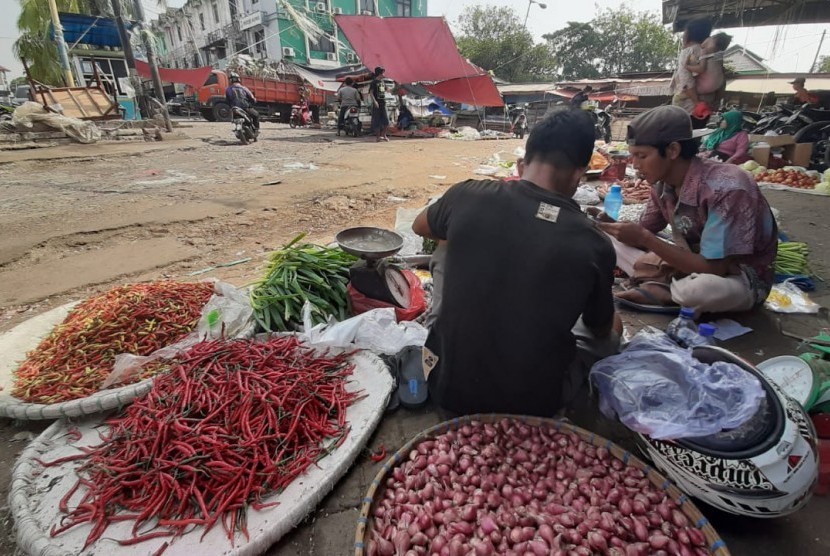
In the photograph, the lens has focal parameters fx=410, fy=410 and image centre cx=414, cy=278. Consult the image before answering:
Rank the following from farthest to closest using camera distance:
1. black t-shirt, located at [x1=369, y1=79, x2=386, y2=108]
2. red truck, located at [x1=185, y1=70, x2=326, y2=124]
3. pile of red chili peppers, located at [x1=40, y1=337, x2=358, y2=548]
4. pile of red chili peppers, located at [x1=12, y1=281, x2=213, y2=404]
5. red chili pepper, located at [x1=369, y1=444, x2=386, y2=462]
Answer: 1. red truck, located at [x1=185, y1=70, x2=326, y2=124]
2. black t-shirt, located at [x1=369, y1=79, x2=386, y2=108]
3. pile of red chili peppers, located at [x1=12, y1=281, x2=213, y2=404]
4. red chili pepper, located at [x1=369, y1=444, x2=386, y2=462]
5. pile of red chili peppers, located at [x1=40, y1=337, x2=358, y2=548]

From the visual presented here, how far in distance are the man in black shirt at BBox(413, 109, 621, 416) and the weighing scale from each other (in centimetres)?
111

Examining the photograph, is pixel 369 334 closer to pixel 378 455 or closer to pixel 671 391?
pixel 378 455

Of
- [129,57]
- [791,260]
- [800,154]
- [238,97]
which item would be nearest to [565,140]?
[791,260]

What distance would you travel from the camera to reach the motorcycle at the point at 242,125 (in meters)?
12.2

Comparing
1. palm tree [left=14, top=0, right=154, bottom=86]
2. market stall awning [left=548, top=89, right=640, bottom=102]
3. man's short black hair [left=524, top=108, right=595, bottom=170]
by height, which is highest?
palm tree [left=14, top=0, right=154, bottom=86]

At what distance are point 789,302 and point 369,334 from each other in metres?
3.36

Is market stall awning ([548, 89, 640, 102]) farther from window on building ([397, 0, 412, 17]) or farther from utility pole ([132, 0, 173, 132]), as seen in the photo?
utility pole ([132, 0, 173, 132])

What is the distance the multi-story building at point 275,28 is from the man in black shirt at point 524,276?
26922 millimetres

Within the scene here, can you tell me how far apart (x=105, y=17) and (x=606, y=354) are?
24.1 metres

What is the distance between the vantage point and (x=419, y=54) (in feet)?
52.2

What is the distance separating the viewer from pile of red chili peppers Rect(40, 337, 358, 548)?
1.68m

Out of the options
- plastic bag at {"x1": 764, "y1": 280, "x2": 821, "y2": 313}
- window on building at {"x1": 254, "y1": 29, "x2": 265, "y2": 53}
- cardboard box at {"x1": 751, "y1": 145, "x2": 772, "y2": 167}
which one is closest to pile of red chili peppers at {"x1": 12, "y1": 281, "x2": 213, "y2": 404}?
plastic bag at {"x1": 764, "y1": 280, "x2": 821, "y2": 313}

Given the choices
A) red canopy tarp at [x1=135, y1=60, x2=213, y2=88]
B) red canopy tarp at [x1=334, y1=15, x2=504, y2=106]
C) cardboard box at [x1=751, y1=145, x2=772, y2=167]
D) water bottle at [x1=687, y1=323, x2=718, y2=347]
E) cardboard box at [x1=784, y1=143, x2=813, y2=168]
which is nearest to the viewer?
water bottle at [x1=687, y1=323, x2=718, y2=347]

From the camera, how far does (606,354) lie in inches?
83.0
